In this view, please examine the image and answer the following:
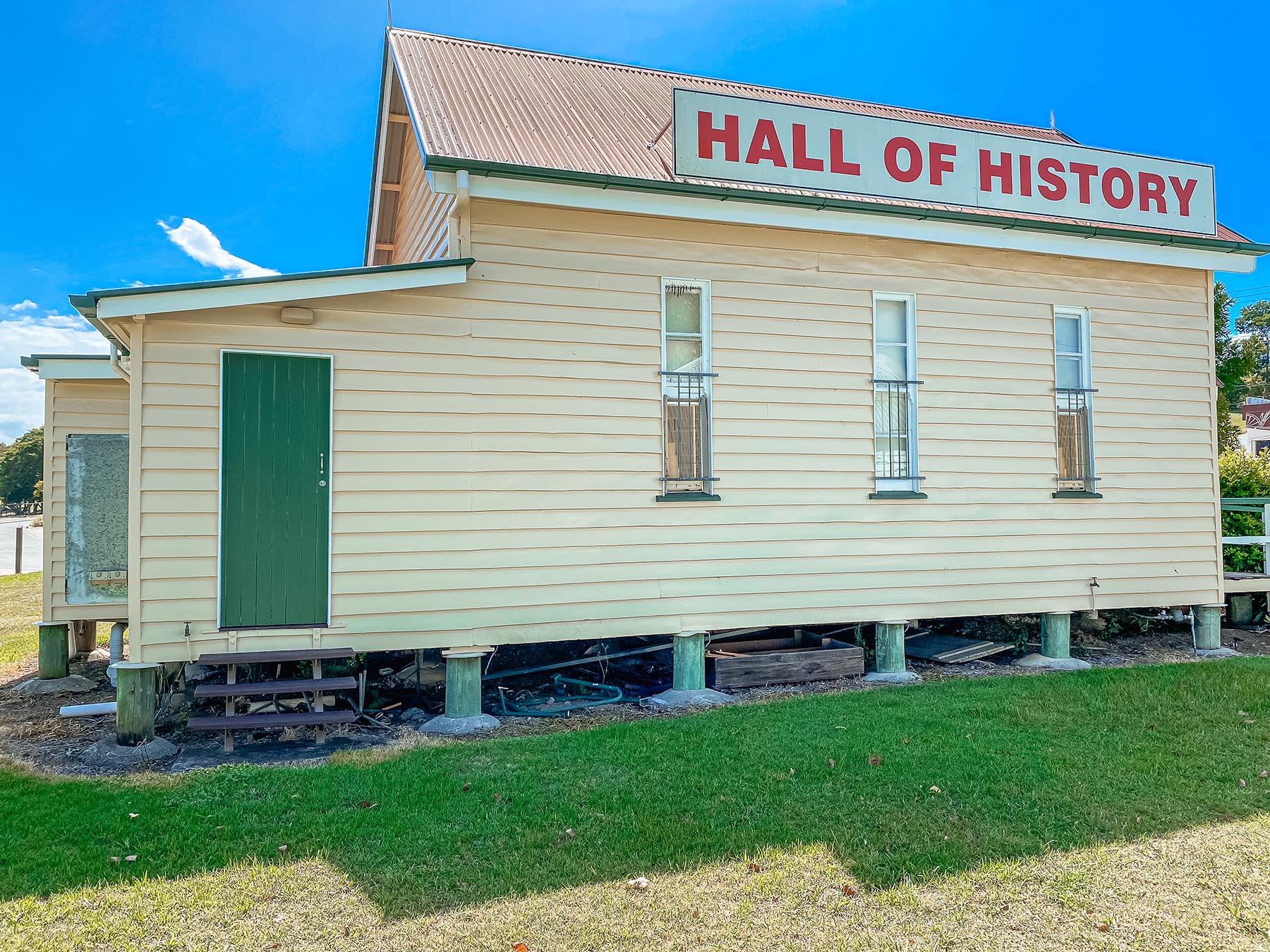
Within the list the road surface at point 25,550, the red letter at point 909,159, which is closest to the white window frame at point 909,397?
the red letter at point 909,159

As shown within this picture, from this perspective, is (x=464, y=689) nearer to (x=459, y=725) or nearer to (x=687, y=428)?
(x=459, y=725)

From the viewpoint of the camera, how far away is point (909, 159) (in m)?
8.10

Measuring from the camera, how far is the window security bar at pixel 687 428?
7.49 m

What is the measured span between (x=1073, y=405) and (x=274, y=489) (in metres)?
7.87

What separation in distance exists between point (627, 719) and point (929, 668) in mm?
3673

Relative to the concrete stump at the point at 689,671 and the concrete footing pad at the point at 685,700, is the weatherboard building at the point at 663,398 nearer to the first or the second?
the concrete stump at the point at 689,671

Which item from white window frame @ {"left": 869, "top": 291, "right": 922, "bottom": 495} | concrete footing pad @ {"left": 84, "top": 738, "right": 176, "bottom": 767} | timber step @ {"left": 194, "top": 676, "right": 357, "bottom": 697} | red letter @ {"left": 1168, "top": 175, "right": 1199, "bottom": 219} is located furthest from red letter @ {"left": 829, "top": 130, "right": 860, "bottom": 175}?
concrete footing pad @ {"left": 84, "top": 738, "right": 176, "bottom": 767}

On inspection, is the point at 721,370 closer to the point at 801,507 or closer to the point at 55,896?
the point at 801,507

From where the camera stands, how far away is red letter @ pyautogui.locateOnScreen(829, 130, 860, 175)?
7.92 meters

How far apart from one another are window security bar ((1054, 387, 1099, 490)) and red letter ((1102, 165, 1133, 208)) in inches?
76.9

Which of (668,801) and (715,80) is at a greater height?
(715,80)

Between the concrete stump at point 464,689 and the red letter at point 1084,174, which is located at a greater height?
the red letter at point 1084,174

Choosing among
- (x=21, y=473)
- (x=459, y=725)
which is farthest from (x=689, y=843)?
(x=21, y=473)

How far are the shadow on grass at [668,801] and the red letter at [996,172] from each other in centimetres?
506
